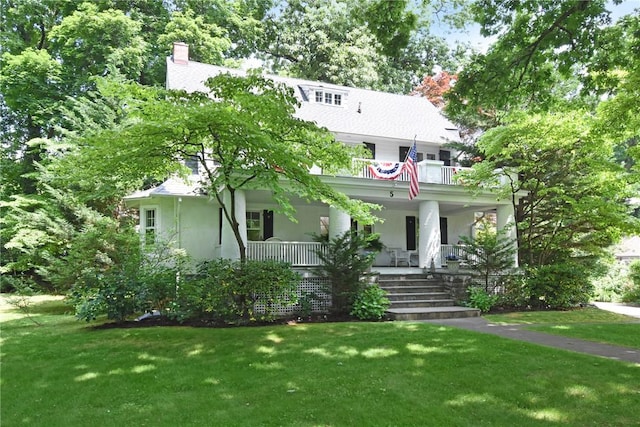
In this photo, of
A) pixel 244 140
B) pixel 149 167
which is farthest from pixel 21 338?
pixel 244 140

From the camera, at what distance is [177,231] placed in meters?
15.9

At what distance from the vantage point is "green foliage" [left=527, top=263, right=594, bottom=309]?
47.5 ft

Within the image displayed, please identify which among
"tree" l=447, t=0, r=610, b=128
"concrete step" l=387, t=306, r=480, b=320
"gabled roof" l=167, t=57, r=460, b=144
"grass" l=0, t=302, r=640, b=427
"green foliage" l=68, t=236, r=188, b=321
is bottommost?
"concrete step" l=387, t=306, r=480, b=320

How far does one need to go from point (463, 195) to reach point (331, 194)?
322 inches

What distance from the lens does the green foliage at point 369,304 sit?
1202 cm

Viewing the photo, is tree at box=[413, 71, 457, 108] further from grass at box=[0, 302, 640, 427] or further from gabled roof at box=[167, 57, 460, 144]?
grass at box=[0, 302, 640, 427]

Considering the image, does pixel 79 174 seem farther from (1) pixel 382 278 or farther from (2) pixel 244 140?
(1) pixel 382 278

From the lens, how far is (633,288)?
18.6m

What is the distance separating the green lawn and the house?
3691 millimetres

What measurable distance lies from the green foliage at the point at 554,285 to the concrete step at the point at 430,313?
2.98 m

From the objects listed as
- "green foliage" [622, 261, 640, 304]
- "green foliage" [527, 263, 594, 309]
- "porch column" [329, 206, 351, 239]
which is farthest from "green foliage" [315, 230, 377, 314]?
"green foliage" [622, 261, 640, 304]

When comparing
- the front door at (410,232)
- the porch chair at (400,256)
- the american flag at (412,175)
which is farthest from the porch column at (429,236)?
the front door at (410,232)

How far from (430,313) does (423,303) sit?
1176 millimetres

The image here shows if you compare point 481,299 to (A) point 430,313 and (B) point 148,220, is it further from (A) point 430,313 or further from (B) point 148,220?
(B) point 148,220
